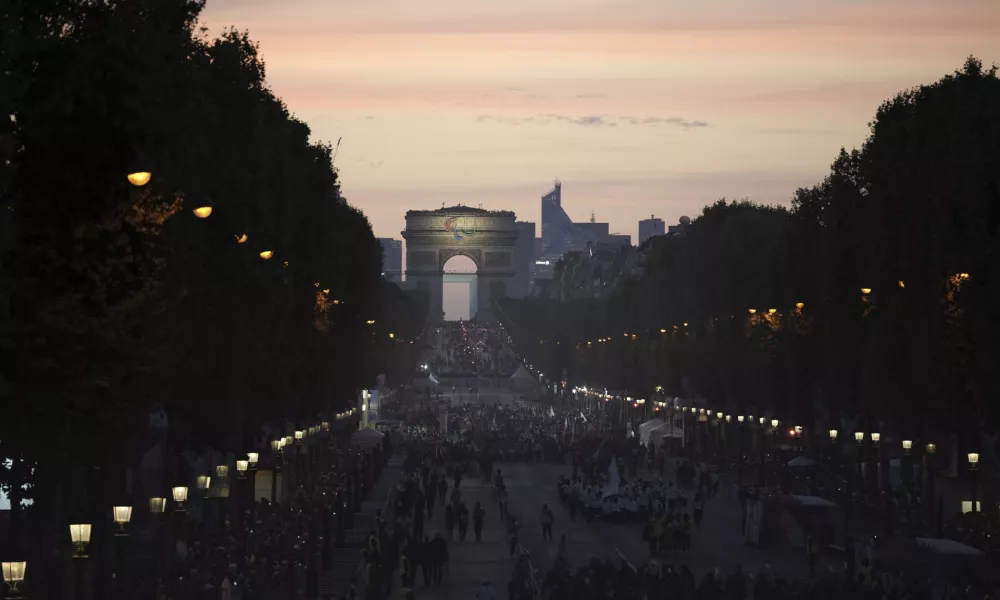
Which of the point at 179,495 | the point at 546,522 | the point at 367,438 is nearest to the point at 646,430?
the point at 367,438

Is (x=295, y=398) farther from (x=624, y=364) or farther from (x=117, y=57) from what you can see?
(x=624, y=364)

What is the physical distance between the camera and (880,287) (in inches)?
2721

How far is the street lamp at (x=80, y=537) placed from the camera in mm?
32094

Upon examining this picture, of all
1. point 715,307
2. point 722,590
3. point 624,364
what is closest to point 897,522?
point 722,590

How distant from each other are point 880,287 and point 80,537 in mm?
41746

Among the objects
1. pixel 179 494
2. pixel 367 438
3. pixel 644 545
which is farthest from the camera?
pixel 367 438

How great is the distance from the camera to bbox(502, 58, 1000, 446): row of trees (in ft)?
186

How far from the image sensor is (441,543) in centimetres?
5347

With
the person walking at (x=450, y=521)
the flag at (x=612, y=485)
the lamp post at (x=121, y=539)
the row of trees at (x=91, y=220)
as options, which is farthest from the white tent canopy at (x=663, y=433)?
the lamp post at (x=121, y=539)

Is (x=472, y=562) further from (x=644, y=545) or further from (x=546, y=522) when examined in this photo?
(x=644, y=545)

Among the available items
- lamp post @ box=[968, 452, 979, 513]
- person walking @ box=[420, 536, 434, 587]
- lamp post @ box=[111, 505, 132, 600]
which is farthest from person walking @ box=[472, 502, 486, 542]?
lamp post @ box=[111, 505, 132, 600]

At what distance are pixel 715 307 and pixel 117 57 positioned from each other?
258ft

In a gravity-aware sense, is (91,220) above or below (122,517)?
above

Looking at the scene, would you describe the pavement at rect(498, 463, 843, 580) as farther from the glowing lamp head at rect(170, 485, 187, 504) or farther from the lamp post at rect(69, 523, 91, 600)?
the lamp post at rect(69, 523, 91, 600)
